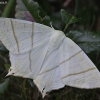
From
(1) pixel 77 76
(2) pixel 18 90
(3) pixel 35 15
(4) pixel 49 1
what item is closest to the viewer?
(1) pixel 77 76

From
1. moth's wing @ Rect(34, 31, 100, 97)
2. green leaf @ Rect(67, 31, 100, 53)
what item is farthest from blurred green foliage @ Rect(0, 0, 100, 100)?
moth's wing @ Rect(34, 31, 100, 97)

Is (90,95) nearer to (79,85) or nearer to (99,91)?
(99,91)

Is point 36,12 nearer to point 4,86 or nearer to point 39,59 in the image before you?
point 39,59

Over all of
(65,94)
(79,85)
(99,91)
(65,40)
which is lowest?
(99,91)

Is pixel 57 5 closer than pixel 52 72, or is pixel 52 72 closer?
pixel 52 72

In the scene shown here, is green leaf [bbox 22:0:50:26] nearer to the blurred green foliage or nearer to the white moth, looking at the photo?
the blurred green foliage

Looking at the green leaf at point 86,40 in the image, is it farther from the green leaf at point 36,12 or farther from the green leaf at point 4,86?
the green leaf at point 4,86

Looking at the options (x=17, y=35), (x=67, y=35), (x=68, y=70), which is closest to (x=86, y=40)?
(x=67, y=35)

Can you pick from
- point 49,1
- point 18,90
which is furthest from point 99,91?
point 49,1
